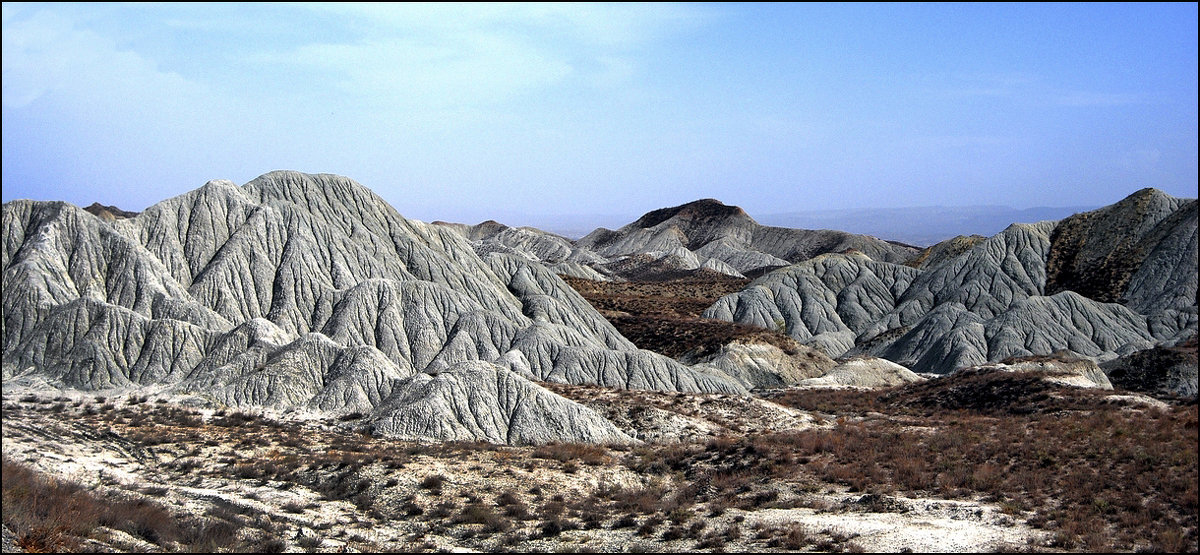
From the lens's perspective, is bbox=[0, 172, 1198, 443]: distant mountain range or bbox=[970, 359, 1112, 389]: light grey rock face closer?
bbox=[0, 172, 1198, 443]: distant mountain range

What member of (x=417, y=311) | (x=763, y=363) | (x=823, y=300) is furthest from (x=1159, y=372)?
(x=823, y=300)

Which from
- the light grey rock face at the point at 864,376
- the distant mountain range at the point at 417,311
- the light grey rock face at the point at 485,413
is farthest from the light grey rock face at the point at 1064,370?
the light grey rock face at the point at 485,413

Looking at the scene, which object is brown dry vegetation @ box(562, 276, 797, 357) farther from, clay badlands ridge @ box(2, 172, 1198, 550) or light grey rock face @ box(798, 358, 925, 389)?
light grey rock face @ box(798, 358, 925, 389)

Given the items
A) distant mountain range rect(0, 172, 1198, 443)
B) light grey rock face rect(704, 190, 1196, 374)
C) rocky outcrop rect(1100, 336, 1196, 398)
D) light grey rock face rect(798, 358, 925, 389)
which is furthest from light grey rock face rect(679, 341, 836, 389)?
rocky outcrop rect(1100, 336, 1196, 398)

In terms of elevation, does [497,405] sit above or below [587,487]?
above

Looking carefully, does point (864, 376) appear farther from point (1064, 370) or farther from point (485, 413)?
point (485, 413)

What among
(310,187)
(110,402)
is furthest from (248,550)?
(310,187)
